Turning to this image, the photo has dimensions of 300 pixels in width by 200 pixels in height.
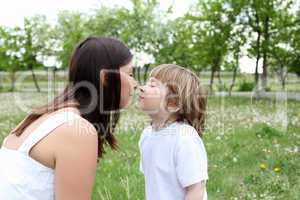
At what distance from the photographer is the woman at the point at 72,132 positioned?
2.10m

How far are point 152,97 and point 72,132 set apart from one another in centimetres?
77

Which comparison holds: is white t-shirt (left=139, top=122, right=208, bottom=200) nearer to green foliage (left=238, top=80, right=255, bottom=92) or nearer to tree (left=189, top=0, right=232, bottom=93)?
tree (left=189, top=0, right=232, bottom=93)

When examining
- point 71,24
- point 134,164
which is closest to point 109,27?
point 71,24

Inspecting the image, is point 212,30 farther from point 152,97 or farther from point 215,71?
point 152,97

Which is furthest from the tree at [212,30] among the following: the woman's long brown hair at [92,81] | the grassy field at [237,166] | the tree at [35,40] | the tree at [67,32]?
the woman's long brown hair at [92,81]

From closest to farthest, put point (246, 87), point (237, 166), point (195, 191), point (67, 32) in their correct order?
point (195, 191)
point (237, 166)
point (246, 87)
point (67, 32)

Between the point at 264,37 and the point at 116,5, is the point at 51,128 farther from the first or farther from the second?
the point at 116,5

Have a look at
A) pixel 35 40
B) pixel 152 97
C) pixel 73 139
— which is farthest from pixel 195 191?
pixel 35 40

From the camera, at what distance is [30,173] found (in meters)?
2.15

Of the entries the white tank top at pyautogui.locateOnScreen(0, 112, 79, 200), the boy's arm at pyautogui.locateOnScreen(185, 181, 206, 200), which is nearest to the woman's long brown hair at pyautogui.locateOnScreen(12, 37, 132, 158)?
the white tank top at pyautogui.locateOnScreen(0, 112, 79, 200)

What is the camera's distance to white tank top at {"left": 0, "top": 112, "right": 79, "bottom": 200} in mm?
2146

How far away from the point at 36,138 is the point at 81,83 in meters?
0.38

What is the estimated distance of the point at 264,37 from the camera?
79.7 feet

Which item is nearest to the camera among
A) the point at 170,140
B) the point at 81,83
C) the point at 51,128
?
the point at 51,128
